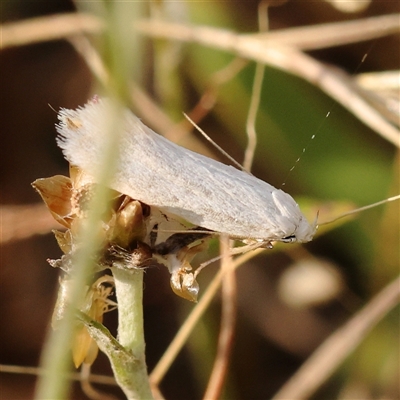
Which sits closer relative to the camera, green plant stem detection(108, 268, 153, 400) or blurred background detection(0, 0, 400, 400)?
green plant stem detection(108, 268, 153, 400)

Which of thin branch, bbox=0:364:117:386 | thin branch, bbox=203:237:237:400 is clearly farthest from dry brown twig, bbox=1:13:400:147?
thin branch, bbox=0:364:117:386

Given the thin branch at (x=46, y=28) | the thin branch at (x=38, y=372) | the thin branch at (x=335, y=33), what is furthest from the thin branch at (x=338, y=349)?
the thin branch at (x=46, y=28)

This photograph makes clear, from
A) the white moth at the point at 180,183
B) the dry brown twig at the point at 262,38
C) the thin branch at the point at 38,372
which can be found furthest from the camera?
the dry brown twig at the point at 262,38

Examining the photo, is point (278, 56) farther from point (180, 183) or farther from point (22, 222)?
point (180, 183)

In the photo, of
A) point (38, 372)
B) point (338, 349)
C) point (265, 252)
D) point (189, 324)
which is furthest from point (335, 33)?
point (38, 372)

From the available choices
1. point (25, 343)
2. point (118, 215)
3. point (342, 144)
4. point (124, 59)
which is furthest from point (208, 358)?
point (124, 59)

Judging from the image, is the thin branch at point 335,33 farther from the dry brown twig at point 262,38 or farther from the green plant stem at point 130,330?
the green plant stem at point 130,330

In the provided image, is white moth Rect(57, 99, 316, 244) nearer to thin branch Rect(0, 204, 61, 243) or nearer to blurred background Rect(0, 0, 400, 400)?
blurred background Rect(0, 0, 400, 400)
